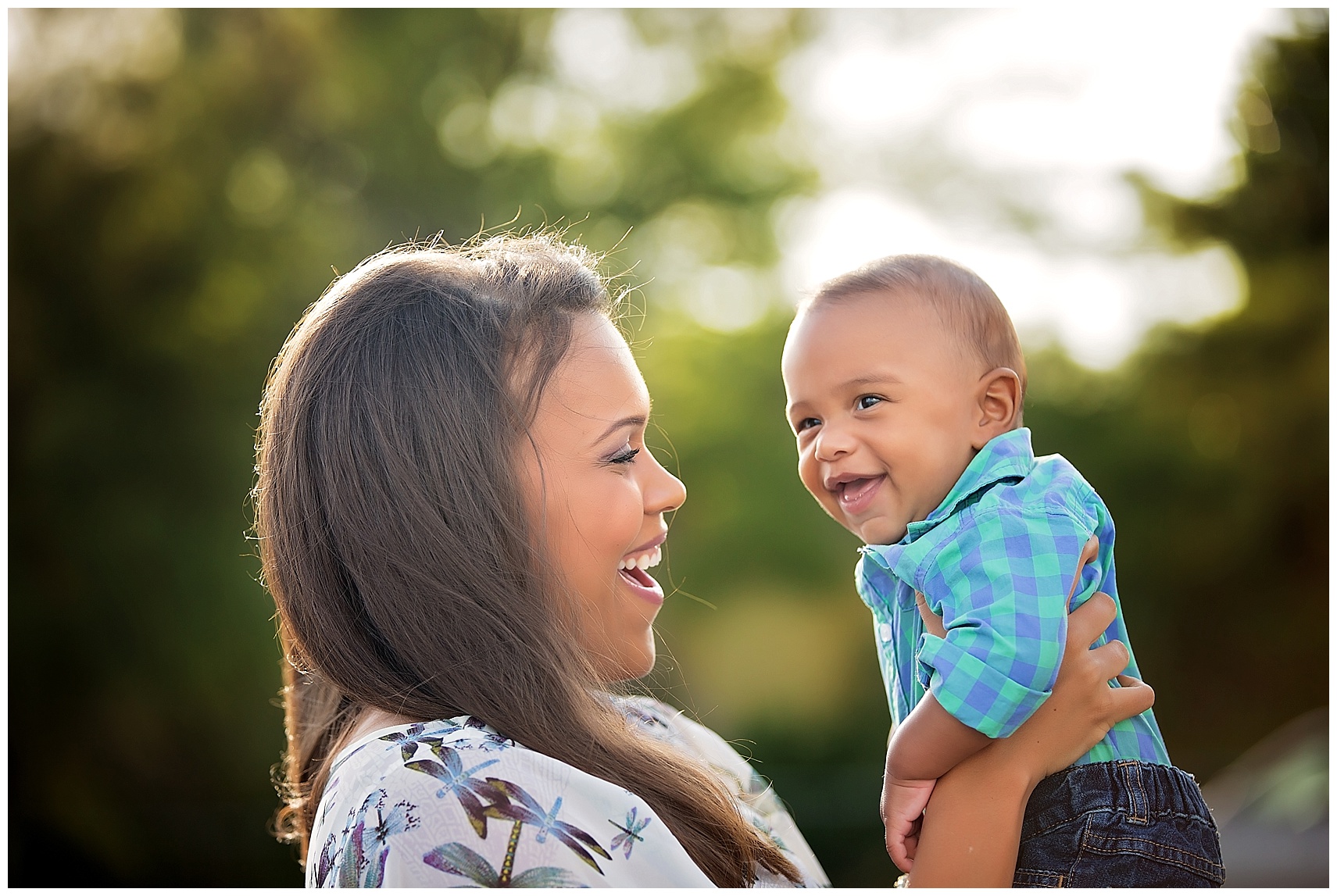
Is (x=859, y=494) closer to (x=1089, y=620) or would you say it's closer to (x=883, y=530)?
(x=883, y=530)

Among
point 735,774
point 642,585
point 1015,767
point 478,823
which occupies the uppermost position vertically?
point 642,585

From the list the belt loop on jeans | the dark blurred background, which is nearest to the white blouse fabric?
the belt loop on jeans

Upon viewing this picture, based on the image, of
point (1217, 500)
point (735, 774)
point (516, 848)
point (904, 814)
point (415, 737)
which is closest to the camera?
point (516, 848)

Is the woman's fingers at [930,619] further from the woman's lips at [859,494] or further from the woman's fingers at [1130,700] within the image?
the woman's fingers at [1130,700]

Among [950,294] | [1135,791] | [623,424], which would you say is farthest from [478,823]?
[950,294]

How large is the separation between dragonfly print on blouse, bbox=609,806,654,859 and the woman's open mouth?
1.39 feet

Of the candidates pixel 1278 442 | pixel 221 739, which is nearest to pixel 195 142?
pixel 221 739

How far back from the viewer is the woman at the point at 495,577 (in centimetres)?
129

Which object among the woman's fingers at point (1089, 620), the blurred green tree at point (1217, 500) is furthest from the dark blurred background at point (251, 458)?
the woman's fingers at point (1089, 620)

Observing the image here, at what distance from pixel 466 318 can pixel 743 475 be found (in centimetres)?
480

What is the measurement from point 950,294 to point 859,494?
360 millimetres

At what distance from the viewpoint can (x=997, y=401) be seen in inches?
63.9

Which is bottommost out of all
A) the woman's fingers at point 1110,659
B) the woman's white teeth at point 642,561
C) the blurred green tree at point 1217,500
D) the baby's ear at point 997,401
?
the blurred green tree at point 1217,500

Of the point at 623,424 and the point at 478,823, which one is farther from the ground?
the point at 623,424
